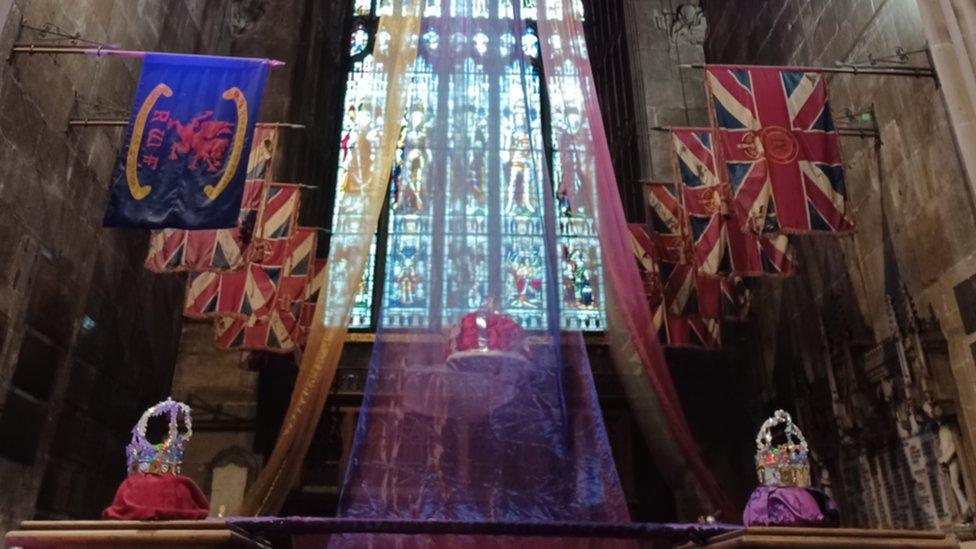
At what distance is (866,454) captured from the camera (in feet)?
23.9

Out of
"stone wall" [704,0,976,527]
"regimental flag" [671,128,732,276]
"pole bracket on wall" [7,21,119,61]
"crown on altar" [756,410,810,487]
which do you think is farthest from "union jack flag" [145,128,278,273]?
"stone wall" [704,0,976,527]

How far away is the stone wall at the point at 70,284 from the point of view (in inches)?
263

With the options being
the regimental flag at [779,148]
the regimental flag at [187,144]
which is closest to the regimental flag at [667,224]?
the regimental flag at [779,148]

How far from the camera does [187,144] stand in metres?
6.64

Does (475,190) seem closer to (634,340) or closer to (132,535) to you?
(634,340)

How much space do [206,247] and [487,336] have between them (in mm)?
4500

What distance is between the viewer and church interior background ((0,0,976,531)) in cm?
593

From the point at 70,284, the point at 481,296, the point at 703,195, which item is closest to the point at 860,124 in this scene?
the point at 703,195

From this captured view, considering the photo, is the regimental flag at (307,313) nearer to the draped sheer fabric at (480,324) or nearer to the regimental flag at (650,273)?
the draped sheer fabric at (480,324)

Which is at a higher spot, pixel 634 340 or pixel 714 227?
pixel 714 227

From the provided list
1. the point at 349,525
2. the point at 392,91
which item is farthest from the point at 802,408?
the point at 349,525

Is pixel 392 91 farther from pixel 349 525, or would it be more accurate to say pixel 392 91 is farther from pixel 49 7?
pixel 49 7

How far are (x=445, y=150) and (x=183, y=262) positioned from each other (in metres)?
3.78

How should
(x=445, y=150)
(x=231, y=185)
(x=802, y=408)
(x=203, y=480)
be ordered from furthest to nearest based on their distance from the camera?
(x=203, y=480)
(x=802, y=408)
(x=231, y=185)
(x=445, y=150)
